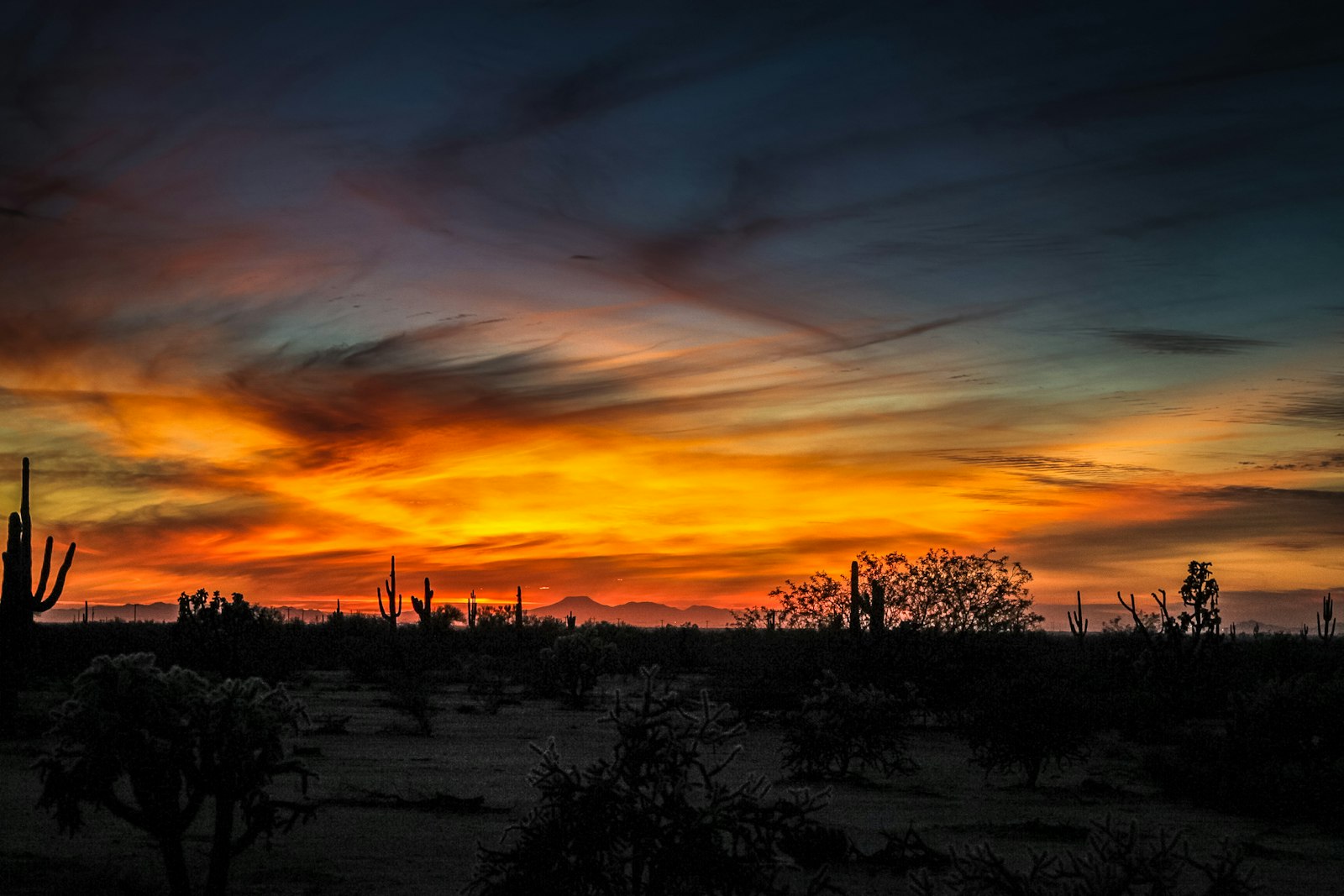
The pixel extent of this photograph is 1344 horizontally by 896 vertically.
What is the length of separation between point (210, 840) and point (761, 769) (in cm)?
930

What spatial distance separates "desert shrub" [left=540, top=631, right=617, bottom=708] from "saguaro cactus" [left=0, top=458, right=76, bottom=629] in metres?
12.1

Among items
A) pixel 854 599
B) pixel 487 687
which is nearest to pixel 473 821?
pixel 487 687

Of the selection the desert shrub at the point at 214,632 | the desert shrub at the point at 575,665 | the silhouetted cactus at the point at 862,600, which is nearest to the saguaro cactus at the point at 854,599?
the silhouetted cactus at the point at 862,600

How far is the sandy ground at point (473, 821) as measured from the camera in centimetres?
981

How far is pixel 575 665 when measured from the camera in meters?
30.1

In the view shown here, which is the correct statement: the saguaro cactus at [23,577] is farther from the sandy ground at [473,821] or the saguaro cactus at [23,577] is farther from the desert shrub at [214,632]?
the desert shrub at [214,632]

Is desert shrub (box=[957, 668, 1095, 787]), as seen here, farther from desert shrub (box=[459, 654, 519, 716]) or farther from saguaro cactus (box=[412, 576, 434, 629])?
saguaro cactus (box=[412, 576, 434, 629])

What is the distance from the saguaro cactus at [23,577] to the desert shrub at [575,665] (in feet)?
39.8

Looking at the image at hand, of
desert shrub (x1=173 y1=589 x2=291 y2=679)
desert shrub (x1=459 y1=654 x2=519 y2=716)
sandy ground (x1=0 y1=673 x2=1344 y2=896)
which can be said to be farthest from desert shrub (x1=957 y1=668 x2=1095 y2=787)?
desert shrub (x1=173 y1=589 x2=291 y2=679)

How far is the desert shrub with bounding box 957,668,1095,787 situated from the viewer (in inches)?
674

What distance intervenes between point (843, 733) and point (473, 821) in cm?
657

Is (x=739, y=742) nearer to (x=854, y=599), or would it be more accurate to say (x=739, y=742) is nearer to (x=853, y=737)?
(x=853, y=737)

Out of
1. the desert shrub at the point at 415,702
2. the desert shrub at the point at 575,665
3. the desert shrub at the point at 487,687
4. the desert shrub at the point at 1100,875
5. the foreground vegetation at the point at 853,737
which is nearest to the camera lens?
the desert shrub at the point at 1100,875

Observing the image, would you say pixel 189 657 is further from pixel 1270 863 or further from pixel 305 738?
pixel 1270 863
